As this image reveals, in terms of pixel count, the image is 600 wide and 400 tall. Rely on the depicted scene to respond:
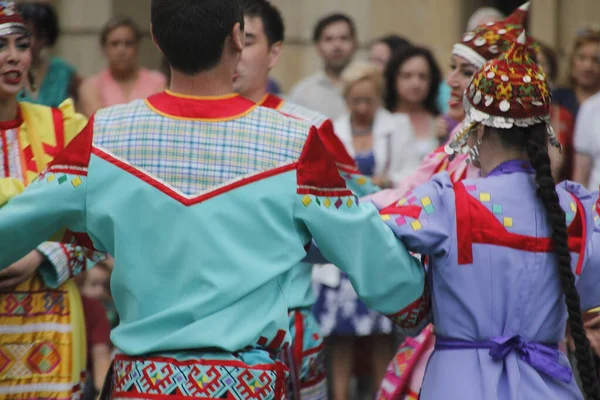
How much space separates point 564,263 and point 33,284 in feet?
6.47

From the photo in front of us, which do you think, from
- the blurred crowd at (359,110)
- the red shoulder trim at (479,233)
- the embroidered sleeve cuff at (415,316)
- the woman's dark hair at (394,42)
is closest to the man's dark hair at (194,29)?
the red shoulder trim at (479,233)

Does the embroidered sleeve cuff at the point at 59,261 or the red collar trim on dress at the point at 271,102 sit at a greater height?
the red collar trim on dress at the point at 271,102

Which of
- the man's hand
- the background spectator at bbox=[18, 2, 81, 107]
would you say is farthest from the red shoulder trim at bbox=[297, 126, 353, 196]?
the background spectator at bbox=[18, 2, 81, 107]

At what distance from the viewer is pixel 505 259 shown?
393cm

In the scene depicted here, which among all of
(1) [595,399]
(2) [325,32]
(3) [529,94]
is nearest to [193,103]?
(3) [529,94]

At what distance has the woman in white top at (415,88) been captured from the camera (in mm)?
8457

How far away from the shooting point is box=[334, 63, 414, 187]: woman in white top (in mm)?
7723

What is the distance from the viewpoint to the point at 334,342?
768 centimetres

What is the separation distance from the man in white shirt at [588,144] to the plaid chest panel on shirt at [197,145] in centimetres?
420

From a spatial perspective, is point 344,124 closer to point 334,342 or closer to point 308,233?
point 334,342

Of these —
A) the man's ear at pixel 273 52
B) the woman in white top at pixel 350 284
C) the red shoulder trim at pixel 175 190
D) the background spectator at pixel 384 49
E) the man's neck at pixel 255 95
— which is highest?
the man's ear at pixel 273 52

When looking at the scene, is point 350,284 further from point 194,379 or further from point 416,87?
point 194,379

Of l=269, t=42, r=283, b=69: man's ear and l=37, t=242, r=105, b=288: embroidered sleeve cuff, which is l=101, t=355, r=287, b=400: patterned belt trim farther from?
l=269, t=42, r=283, b=69: man's ear

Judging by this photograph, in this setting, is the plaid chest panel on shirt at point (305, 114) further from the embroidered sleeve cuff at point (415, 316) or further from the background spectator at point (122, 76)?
the background spectator at point (122, 76)
